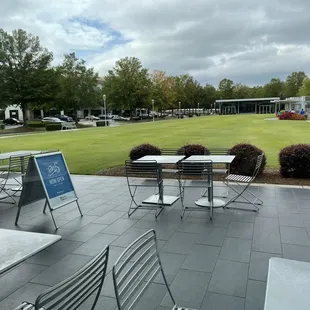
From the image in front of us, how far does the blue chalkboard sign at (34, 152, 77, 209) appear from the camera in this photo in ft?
14.7

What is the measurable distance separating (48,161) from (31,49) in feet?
106

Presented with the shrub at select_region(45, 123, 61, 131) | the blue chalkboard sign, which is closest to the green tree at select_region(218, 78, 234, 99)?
the shrub at select_region(45, 123, 61, 131)

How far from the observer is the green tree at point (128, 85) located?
46281 mm

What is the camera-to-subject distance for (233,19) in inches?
385

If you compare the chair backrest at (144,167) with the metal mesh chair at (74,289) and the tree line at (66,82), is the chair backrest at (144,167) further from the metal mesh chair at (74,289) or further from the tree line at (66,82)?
the tree line at (66,82)

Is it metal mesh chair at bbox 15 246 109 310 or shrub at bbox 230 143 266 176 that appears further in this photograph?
shrub at bbox 230 143 266 176

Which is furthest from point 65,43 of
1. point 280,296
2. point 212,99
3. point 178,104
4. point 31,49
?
point 212,99

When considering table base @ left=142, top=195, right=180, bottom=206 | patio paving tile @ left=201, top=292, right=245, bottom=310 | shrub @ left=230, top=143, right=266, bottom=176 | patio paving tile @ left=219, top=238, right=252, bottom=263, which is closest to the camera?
patio paving tile @ left=201, top=292, right=245, bottom=310

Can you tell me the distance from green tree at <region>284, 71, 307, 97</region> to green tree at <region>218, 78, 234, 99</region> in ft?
45.7

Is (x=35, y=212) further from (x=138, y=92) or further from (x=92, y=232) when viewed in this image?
(x=138, y=92)

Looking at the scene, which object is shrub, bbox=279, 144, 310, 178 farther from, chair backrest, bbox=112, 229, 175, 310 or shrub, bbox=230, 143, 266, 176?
chair backrest, bbox=112, 229, 175, 310

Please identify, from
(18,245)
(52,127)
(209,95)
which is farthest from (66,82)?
(209,95)

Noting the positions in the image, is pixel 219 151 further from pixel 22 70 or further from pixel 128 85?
pixel 128 85

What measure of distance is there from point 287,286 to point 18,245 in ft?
5.48
